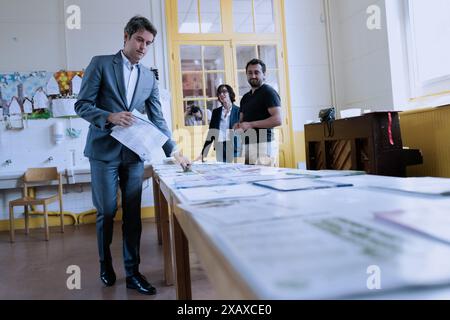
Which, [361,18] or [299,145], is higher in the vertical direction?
[361,18]

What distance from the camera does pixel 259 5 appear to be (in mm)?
5070

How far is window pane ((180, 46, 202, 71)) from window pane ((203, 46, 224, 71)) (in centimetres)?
8

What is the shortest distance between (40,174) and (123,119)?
2957mm

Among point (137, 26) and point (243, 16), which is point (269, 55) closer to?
point (243, 16)

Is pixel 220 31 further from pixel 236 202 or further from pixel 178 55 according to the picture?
pixel 236 202

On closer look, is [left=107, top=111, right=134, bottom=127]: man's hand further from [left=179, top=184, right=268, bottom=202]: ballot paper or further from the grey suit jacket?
[left=179, top=184, right=268, bottom=202]: ballot paper

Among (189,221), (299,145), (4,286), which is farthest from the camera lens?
(299,145)

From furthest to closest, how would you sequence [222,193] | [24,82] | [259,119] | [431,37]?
[24,82] < [431,37] < [259,119] < [222,193]

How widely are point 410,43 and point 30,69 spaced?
14.2ft

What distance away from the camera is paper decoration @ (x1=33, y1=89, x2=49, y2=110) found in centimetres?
444

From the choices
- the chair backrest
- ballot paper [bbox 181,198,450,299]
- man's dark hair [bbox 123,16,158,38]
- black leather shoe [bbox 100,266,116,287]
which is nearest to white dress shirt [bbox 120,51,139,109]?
man's dark hair [bbox 123,16,158,38]

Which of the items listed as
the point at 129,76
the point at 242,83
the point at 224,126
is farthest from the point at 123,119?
the point at 242,83

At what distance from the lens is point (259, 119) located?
2.73m
